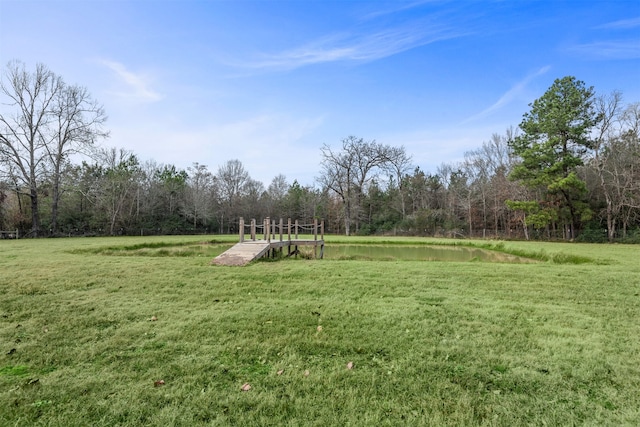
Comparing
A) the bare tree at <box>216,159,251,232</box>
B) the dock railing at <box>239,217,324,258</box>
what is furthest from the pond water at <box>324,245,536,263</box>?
the bare tree at <box>216,159,251,232</box>

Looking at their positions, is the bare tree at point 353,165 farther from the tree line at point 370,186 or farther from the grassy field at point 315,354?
the grassy field at point 315,354

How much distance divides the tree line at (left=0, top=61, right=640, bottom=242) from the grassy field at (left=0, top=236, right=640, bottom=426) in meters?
23.8

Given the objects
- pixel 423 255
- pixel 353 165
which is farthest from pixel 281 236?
pixel 353 165

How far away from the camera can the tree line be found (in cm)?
2489

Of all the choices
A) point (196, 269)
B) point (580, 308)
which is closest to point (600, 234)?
point (580, 308)

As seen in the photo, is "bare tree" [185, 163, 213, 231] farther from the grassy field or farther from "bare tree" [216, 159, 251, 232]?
the grassy field

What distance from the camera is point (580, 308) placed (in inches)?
213

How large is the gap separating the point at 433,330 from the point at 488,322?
963mm

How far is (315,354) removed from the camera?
3.51 metres

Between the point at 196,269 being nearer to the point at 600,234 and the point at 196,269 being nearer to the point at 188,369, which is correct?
the point at 188,369

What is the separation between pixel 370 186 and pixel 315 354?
42095mm

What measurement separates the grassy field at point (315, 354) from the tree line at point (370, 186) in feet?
78.2

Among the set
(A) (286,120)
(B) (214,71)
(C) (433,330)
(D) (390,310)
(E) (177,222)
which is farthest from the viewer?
(E) (177,222)

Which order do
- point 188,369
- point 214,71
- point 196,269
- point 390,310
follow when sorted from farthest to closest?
1. point 214,71
2. point 196,269
3. point 390,310
4. point 188,369
